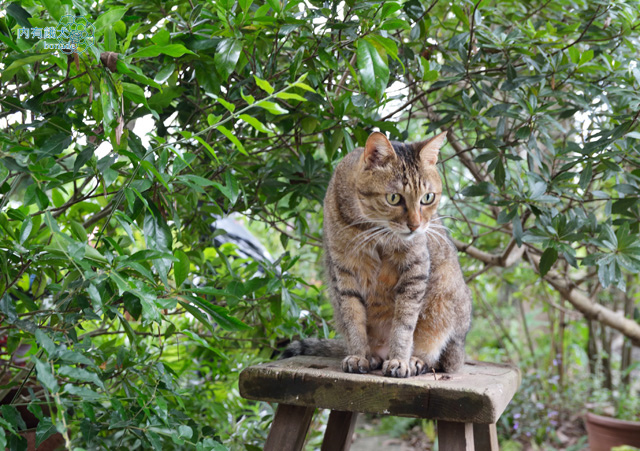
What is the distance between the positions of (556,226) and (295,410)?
1.22m

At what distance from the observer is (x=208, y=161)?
7.59 ft

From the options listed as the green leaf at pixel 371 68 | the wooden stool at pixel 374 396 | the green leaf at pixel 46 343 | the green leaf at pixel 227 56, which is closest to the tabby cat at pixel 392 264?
the wooden stool at pixel 374 396

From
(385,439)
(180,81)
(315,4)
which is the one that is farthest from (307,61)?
(385,439)

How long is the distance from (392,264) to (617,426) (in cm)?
325

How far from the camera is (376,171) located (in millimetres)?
2029

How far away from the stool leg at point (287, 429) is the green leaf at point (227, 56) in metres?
1.10

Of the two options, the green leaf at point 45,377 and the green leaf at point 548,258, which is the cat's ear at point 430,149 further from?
the green leaf at point 45,377

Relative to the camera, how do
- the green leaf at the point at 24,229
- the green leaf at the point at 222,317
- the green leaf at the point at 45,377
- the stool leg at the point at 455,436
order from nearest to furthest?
1. the green leaf at the point at 45,377
2. the green leaf at the point at 24,229
3. the green leaf at the point at 222,317
4. the stool leg at the point at 455,436

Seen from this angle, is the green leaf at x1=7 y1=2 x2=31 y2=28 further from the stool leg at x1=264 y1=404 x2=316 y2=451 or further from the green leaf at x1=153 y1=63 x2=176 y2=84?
the stool leg at x1=264 y1=404 x2=316 y2=451

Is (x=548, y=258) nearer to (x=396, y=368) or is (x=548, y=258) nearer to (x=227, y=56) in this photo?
(x=396, y=368)

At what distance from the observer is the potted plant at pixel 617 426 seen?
13.6 ft

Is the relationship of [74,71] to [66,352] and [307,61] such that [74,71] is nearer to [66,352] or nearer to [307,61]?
[307,61]

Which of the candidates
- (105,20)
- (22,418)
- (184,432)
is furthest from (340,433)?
(105,20)

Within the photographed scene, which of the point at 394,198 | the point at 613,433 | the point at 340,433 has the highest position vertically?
the point at 394,198
